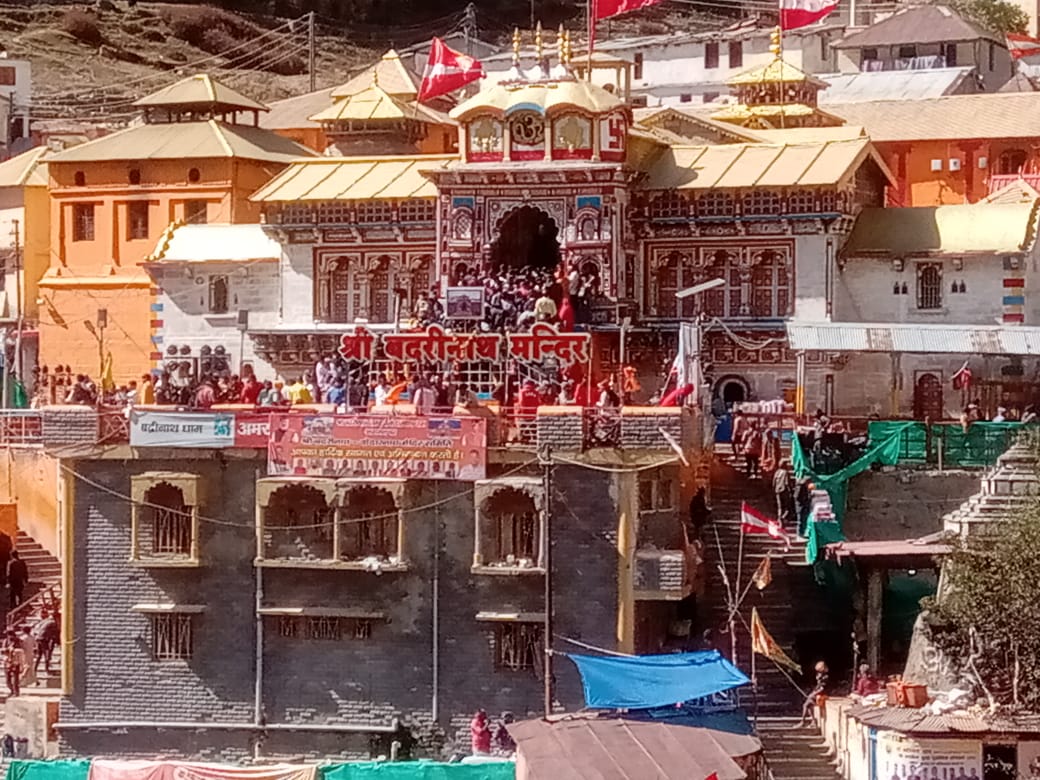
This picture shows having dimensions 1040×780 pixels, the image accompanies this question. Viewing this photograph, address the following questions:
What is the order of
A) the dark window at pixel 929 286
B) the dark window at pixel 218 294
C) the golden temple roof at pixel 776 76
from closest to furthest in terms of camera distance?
1. the dark window at pixel 929 286
2. the dark window at pixel 218 294
3. the golden temple roof at pixel 776 76

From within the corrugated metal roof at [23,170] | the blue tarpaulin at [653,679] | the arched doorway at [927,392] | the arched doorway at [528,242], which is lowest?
the blue tarpaulin at [653,679]

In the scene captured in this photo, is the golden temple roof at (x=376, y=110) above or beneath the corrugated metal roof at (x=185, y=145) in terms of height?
above

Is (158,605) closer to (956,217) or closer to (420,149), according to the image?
(956,217)

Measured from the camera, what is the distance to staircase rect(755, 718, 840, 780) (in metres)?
38.4

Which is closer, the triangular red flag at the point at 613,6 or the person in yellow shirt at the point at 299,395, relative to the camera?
the person in yellow shirt at the point at 299,395

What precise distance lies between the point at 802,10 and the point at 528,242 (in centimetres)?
700

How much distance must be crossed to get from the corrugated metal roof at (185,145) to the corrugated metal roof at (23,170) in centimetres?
327

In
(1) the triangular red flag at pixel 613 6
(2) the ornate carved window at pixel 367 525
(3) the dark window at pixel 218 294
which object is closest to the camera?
(2) the ornate carved window at pixel 367 525

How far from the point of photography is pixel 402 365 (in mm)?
45812

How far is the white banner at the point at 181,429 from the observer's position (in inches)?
1633

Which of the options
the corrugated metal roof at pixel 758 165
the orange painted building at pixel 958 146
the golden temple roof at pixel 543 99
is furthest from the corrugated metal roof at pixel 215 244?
the orange painted building at pixel 958 146

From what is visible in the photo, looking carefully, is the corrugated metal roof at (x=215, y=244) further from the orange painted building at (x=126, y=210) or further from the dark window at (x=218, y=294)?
the orange painted building at (x=126, y=210)

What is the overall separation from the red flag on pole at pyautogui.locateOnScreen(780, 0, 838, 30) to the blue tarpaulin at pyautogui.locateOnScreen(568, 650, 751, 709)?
15.7 m

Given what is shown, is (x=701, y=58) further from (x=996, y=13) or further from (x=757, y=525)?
(x=757, y=525)
